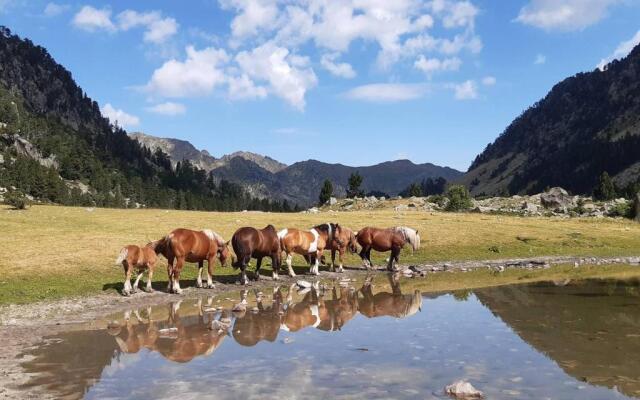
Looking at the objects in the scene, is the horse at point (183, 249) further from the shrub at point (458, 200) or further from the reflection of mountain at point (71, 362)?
the shrub at point (458, 200)

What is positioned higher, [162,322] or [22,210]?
[22,210]

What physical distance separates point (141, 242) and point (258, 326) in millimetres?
21870

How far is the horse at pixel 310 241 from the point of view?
104ft

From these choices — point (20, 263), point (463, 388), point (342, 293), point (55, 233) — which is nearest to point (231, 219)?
point (55, 233)

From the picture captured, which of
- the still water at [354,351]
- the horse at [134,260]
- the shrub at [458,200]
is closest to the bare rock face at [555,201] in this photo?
the shrub at [458,200]

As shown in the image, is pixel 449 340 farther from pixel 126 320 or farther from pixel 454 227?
pixel 454 227

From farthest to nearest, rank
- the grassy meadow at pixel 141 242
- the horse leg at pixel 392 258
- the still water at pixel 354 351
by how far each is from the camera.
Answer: the horse leg at pixel 392 258, the grassy meadow at pixel 141 242, the still water at pixel 354 351

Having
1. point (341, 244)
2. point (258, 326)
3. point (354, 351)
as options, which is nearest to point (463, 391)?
point (354, 351)

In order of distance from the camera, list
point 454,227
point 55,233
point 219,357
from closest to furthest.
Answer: point 219,357 → point 55,233 → point 454,227

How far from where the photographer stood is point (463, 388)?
10789mm

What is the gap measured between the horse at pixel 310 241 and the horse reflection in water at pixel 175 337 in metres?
11.9

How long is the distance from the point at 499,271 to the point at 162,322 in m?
24.3

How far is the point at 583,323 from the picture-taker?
18.0m

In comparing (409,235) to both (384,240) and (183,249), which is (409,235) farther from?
(183,249)
